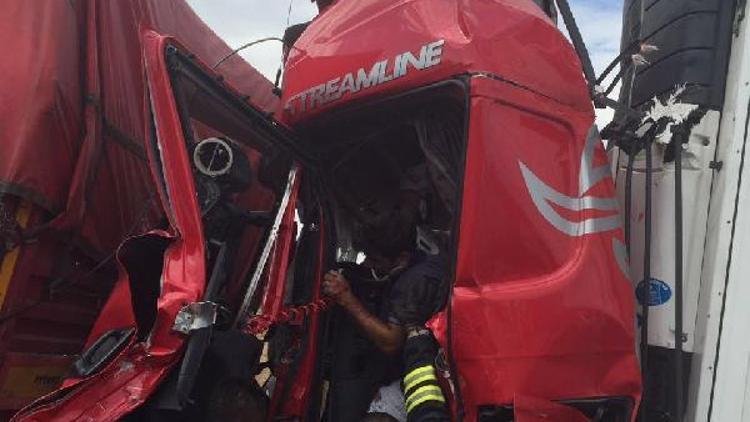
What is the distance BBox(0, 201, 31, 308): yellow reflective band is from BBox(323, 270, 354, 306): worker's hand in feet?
4.10

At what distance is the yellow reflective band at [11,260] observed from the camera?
7.73 feet

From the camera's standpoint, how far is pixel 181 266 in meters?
2.18

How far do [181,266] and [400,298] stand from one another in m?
0.97

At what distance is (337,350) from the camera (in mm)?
3121

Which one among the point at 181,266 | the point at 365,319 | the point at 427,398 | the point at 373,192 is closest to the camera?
the point at 181,266

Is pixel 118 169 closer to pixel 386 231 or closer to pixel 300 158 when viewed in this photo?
→ pixel 300 158

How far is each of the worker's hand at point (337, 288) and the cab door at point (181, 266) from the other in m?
0.30

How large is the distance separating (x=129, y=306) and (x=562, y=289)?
1.51 meters

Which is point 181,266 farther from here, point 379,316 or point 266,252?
point 379,316

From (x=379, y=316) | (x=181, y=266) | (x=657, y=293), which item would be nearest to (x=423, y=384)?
(x=379, y=316)

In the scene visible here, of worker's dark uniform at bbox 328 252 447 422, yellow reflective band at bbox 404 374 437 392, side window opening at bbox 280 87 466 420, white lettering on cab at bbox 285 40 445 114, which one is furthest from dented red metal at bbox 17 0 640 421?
worker's dark uniform at bbox 328 252 447 422

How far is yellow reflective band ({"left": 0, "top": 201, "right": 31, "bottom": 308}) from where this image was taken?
2355 millimetres

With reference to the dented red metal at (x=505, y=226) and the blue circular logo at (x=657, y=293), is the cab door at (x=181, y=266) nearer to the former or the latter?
the dented red metal at (x=505, y=226)

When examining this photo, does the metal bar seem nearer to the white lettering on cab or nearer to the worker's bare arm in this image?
the white lettering on cab
